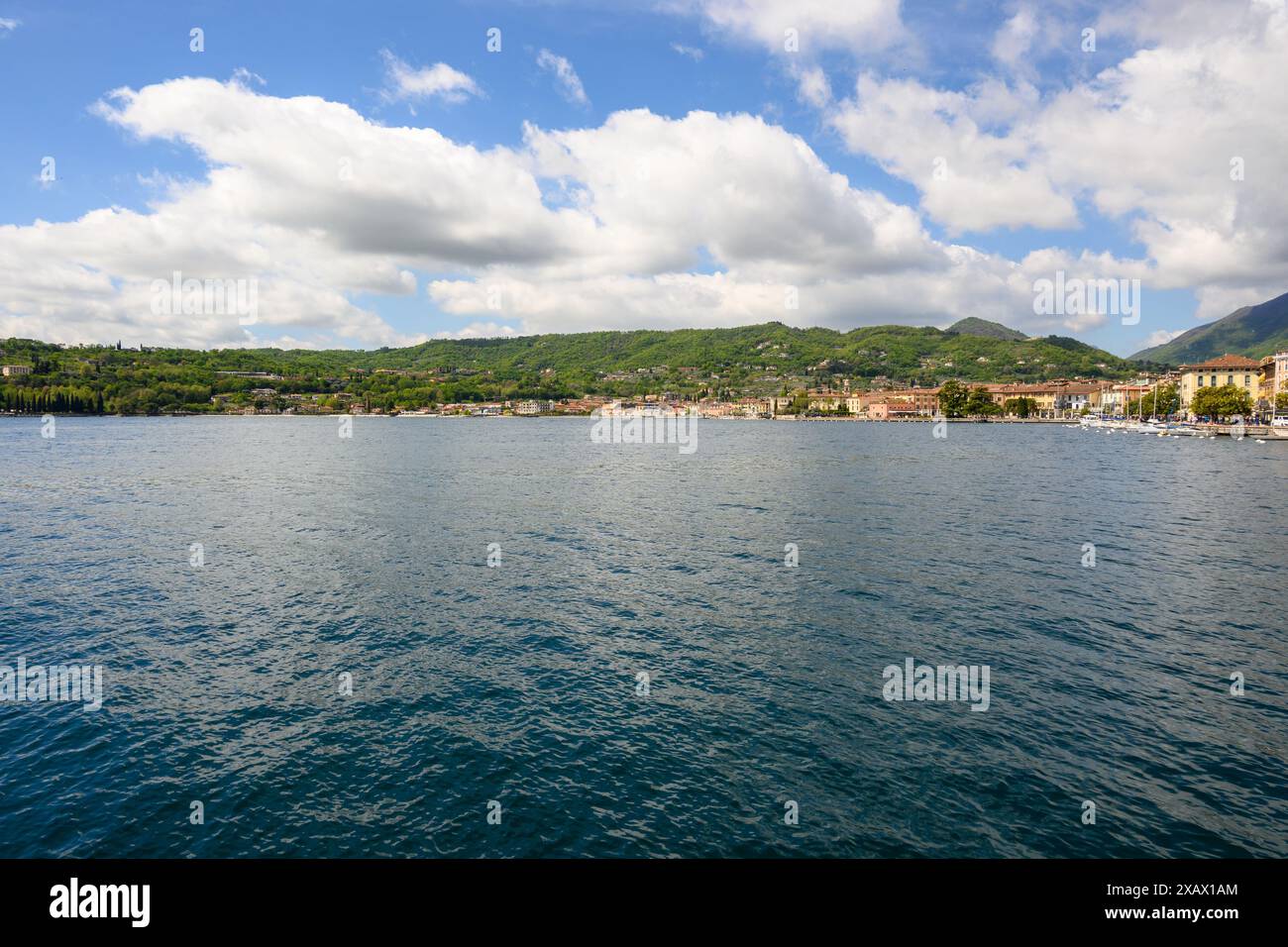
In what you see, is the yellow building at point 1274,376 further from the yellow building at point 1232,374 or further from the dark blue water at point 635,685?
the dark blue water at point 635,685

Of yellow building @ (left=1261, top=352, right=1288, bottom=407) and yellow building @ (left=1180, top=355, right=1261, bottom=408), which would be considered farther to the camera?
yellow building @ (left=1180, top=355, right=1261, bottom=408)

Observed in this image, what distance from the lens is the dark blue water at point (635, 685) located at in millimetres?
13305

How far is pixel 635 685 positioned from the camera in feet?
64.1

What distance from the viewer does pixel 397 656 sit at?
2170cm

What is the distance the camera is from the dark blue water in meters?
13.3
